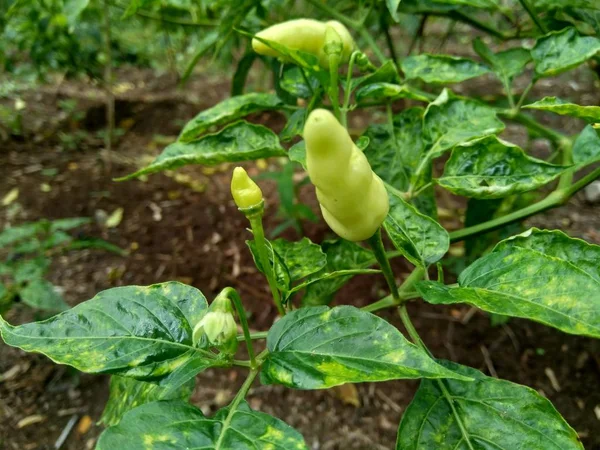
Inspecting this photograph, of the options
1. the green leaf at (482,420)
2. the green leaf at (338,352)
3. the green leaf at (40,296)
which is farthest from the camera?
the green leaf at (40,296)

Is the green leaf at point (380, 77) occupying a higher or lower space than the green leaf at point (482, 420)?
higher

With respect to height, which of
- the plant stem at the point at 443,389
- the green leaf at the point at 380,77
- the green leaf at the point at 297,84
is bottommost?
the plant stem at the point at 443,389

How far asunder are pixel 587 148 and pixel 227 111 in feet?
2.07

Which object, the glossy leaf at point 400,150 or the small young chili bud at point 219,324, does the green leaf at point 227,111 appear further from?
the small young chili bud at point 219,324

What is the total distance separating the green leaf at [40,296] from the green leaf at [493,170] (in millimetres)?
1154

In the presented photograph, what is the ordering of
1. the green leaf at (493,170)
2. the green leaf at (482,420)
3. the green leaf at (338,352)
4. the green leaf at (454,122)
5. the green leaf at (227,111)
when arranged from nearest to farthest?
1. the green leaf at (338,352)
2. the green leaf at (482,420)
3. the green leaf at (493,170)
4. the green leaf at (454,122)
5. the green leaf at (227,111)

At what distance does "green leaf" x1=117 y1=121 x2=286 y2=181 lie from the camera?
2.81ft

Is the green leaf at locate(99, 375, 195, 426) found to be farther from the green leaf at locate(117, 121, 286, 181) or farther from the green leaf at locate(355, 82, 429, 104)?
the green leaf at locate(355, 82, 429, 104)

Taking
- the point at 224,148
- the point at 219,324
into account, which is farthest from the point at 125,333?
the point at 224,148

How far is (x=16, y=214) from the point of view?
7.63 feet

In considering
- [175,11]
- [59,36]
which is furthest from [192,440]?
[59,36]

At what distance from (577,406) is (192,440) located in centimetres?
129

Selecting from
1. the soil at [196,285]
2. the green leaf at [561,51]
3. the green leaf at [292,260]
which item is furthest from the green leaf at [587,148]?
the soil at [196,285]

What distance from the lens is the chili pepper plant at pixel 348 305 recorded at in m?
0.54
